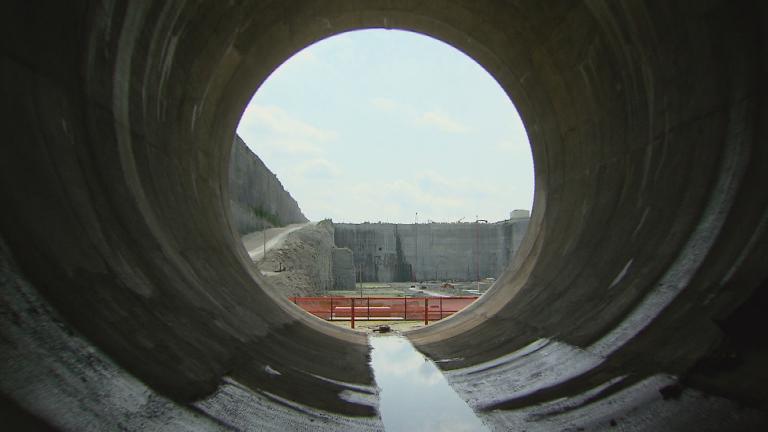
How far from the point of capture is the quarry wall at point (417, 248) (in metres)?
56.7

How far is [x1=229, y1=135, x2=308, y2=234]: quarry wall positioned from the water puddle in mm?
Answer: 15007

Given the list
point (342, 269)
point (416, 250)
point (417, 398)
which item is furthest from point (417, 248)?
point (417, 398)

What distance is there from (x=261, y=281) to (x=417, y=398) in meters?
3.34

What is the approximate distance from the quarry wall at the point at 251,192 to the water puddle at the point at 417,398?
15007 millimetres

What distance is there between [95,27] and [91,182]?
1.03 m

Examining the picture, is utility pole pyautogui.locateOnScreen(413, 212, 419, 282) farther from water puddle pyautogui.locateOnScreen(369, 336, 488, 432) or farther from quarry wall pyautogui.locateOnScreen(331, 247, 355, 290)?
water puddle pyautogui.locateOnScreen(369, 336, 488, 432)

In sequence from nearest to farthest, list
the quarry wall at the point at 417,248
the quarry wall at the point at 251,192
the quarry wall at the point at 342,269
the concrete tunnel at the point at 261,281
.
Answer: the concrete tunnel at the point at 261,281 → the quarry wall at the point at 251,192 → the quarry wall at the point at 342,269 → the quarry wall at the point at 417,248

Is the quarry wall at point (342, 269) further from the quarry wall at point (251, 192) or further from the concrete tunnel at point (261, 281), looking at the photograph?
the concrete tunnel at point (261, 281)

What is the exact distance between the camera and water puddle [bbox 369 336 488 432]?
163 inches

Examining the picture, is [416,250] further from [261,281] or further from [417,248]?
[261,281]

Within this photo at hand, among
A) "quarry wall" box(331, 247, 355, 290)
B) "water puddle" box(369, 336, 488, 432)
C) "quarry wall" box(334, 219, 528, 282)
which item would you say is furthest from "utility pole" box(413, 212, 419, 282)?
"water puddle" box(369, 336, 488, 432)

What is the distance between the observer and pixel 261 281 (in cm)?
756

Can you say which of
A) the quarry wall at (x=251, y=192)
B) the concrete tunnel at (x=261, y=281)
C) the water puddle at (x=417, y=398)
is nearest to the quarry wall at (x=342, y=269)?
the quarry wall at (x=251, y=192)

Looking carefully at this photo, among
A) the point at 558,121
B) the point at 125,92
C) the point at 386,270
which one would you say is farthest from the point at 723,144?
the point at 386,270
